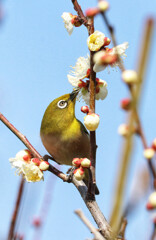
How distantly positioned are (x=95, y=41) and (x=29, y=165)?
1.37m

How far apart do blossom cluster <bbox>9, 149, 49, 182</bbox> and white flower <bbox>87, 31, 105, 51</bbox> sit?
124 cm

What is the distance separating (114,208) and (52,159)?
389cm

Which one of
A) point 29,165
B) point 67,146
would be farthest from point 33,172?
point 67,146

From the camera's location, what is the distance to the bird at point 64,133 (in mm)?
4805

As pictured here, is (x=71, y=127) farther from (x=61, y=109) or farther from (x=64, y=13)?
(x=64, y=13)

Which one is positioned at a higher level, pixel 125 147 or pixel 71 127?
pixel 71 127

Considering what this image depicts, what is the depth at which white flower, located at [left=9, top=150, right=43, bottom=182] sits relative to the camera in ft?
10.2

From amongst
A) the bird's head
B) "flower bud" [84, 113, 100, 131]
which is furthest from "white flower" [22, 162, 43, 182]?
the bird's head

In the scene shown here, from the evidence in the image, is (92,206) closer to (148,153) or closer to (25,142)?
(25,142)

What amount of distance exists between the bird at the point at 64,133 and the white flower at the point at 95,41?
198cm

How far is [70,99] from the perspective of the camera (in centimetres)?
538

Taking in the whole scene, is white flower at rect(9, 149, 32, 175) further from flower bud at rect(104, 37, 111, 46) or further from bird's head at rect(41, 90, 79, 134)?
bird's head at rect(41, 90, 79, 134)

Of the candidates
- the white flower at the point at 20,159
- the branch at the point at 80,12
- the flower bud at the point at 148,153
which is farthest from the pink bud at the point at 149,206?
the white flower at the point at 20,159

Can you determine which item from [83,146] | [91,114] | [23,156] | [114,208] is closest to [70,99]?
[83,146]
